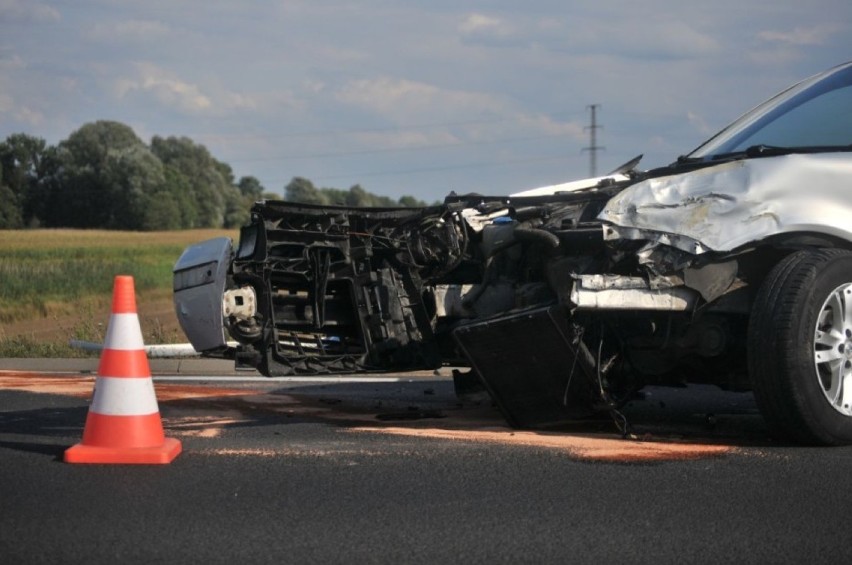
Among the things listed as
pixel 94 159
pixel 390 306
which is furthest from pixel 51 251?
pixel 390 306

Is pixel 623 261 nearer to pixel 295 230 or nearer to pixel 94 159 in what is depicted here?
pixel 295 230

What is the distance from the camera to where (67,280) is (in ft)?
91.4

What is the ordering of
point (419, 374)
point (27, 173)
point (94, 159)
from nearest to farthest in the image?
point (419, 374) < point (27, 173) < point (94, 159)

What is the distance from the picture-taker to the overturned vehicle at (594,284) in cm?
561

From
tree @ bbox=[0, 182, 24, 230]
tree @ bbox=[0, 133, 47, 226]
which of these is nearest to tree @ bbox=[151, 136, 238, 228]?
tree @ bbox=[0, 133, 47, 226]

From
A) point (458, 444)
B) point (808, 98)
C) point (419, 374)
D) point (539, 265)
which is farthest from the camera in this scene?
point (419, 374)

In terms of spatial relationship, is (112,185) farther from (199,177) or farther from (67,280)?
(67,280)

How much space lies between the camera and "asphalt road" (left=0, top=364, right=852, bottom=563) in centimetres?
395

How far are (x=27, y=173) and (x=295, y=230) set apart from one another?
38.2 metres

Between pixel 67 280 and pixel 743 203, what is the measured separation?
963 inches

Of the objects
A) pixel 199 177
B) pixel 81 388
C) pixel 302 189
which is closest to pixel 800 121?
pixel 81 388

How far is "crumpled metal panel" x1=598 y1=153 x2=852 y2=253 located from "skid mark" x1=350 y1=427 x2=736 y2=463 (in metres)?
0.99

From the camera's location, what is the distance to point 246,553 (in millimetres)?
3900

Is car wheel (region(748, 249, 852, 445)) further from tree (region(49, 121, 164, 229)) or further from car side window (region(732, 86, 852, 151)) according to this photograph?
tree (region(49, 121, 164, 229))
